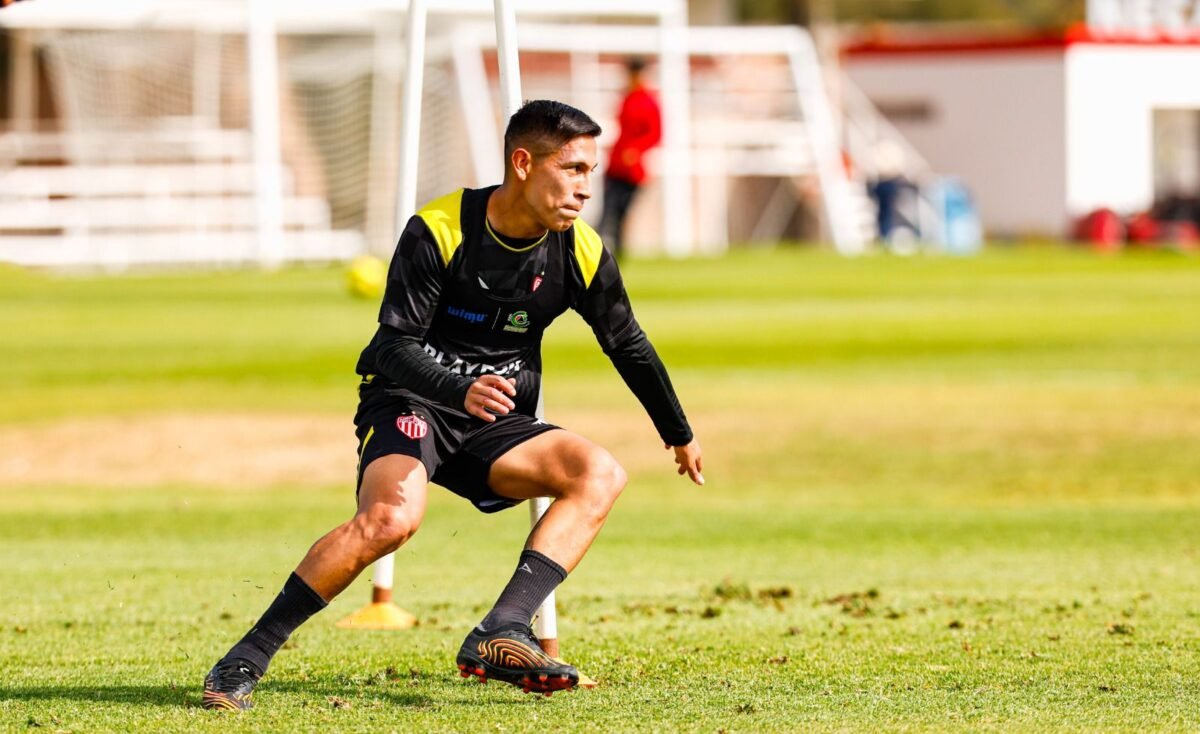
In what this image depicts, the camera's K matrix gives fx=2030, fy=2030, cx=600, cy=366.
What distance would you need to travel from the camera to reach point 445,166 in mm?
37844

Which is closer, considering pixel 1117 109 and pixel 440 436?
pixel 440 436

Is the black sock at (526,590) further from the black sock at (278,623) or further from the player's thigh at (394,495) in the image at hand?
the black sock at (278,623)

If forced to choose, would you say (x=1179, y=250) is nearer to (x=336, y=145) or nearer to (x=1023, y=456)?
(x=336, y=145)

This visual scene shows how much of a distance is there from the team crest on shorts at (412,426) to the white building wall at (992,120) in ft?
136

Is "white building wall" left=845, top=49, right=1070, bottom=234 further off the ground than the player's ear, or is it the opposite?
the player's ear

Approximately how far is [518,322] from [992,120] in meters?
42.4

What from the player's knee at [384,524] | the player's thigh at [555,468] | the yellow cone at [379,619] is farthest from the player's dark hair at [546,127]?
the yellow cone at [379,619]

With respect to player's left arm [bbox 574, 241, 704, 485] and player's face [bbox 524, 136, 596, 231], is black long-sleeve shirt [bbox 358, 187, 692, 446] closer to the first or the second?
player's left arm [bbox 574, 241, 704, 485]

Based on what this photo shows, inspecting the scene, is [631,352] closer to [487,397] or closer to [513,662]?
[487,397]

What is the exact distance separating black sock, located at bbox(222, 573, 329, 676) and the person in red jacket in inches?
771

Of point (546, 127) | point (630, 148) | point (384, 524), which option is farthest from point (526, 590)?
point (630, 148)

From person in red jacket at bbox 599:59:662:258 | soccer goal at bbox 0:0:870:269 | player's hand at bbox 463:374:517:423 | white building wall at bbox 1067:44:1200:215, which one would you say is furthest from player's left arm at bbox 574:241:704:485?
white building wall at bbox 1067:44:1200:215

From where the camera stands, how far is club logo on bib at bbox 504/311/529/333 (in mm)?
6134

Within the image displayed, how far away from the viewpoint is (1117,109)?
46.8 m
